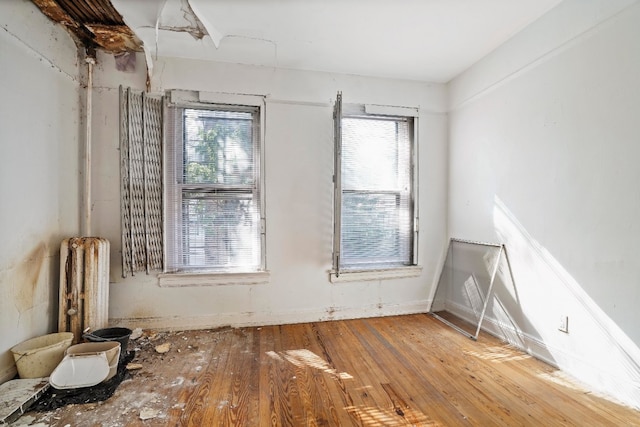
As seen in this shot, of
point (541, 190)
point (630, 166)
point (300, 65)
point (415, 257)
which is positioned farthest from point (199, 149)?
point (630, 166)

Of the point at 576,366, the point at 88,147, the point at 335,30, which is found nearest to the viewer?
the point at 576,366

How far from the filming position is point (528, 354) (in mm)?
2406

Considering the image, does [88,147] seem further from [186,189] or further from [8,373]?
[8,373]

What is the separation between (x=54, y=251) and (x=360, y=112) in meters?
2.99

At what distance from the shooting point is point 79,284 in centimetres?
231

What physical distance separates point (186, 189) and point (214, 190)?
26cm

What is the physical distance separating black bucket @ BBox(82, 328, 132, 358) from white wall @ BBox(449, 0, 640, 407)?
3122 millimetres

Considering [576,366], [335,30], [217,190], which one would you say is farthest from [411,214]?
[217,190]

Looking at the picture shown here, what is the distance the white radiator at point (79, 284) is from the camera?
2283 millimetres

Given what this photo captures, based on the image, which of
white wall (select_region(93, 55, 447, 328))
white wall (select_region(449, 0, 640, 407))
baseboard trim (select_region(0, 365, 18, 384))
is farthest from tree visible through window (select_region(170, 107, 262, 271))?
white wall (select_region(449, 0, 640, 407))

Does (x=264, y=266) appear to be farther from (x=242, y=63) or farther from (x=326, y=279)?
(x=242, y=63)

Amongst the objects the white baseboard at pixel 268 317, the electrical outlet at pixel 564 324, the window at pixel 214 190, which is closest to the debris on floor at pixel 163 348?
the white baseboard at pixel 268 317

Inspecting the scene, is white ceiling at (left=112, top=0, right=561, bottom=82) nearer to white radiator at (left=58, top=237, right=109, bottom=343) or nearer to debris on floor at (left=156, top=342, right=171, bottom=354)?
white radiator at (left=58, top=237, right=109, bottom=343)

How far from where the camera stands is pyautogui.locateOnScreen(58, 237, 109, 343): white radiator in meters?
2.28
